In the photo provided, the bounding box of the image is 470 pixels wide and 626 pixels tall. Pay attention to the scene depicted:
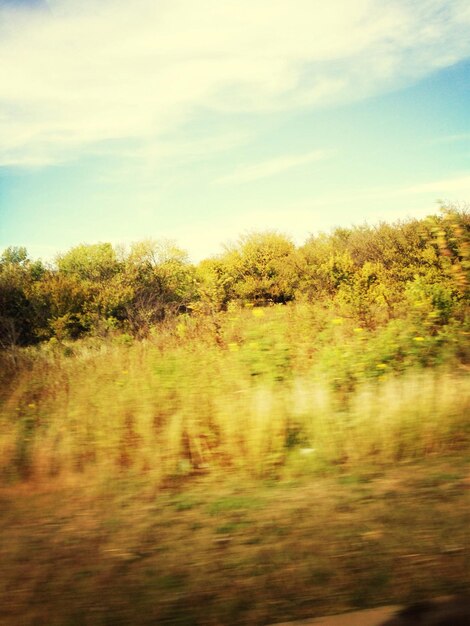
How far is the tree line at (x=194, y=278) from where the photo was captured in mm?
20266

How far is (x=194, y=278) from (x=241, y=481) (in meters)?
25.9

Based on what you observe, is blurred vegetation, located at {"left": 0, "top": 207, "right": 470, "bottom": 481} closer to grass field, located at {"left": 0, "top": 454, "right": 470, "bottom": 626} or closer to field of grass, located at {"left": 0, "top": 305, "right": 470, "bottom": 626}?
field of grass, located at {"left": 0, "top": 305, "right": 470, "bottom": 626}

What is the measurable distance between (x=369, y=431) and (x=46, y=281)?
2202cm

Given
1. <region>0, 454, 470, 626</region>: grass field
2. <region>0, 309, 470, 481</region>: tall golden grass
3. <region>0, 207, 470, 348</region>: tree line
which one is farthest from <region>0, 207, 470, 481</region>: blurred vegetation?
<region>0, 207, 470, 348</region>: tree line

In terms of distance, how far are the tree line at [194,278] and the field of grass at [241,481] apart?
10560 mm

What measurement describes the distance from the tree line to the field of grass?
34.6ft

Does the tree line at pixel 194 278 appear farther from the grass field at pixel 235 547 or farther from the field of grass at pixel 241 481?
the grass field at pixel 235 547

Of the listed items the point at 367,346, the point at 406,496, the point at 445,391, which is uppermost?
the point at 367,346

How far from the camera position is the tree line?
20.3m

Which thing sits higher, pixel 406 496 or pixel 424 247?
pixel 424 247

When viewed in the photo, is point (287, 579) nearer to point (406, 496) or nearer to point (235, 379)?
point (406, 496)

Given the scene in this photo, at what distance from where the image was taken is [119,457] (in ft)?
14.8

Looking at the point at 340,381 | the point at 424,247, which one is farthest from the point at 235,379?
the point at 424,247

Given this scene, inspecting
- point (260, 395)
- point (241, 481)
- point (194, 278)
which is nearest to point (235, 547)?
point (241, 481)
